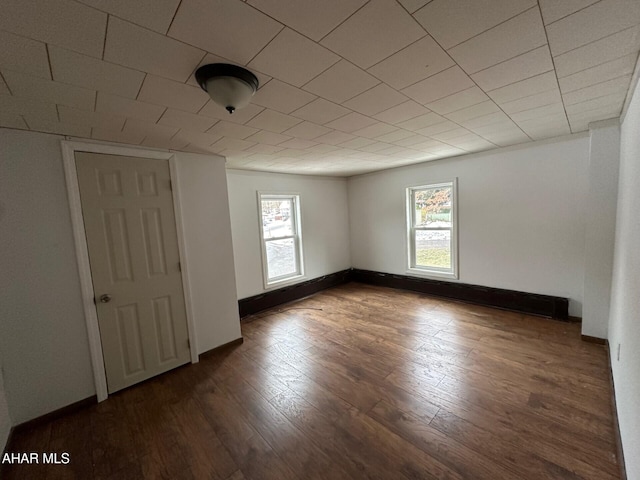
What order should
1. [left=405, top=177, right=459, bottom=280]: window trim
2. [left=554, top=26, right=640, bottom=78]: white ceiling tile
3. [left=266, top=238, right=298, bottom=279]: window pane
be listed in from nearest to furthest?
1. [left=554, top=26, right=640, bottom=78]: white ceiling tile
2. [left=405, top=177, right=459, bottom=280]: window trim
3. [left=266, top=238, right=298, bottom=279]: window pane

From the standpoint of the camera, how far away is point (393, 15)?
100 centimetres

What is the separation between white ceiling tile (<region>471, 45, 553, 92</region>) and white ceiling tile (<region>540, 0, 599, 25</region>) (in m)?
0.25

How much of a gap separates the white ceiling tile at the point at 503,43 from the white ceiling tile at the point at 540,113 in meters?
1.14

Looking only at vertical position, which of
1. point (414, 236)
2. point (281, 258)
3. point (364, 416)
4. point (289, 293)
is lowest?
point (364, 416)

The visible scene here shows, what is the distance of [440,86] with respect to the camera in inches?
62.7

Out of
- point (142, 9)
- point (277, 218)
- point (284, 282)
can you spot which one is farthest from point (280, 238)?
point (142, 9)

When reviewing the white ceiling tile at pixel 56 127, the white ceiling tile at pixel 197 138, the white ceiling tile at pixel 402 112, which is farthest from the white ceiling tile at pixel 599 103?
the white ceiling tile at pixel 56 127

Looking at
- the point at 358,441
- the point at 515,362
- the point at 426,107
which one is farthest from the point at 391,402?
the point at 426,107

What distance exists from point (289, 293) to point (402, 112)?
342cm

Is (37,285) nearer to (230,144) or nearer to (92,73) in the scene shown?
(92,73)

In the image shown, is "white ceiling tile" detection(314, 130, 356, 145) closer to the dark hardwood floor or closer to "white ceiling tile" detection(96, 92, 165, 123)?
"white ceiling tile" detection(96, 92, 165, 123)

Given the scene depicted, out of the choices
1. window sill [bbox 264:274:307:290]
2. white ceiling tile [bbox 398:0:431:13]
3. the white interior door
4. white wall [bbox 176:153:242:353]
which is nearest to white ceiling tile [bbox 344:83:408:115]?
white ceiling tile [bbox 398:0:431:13]

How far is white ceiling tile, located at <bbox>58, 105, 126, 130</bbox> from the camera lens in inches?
64.6

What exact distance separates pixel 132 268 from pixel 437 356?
124 inches
